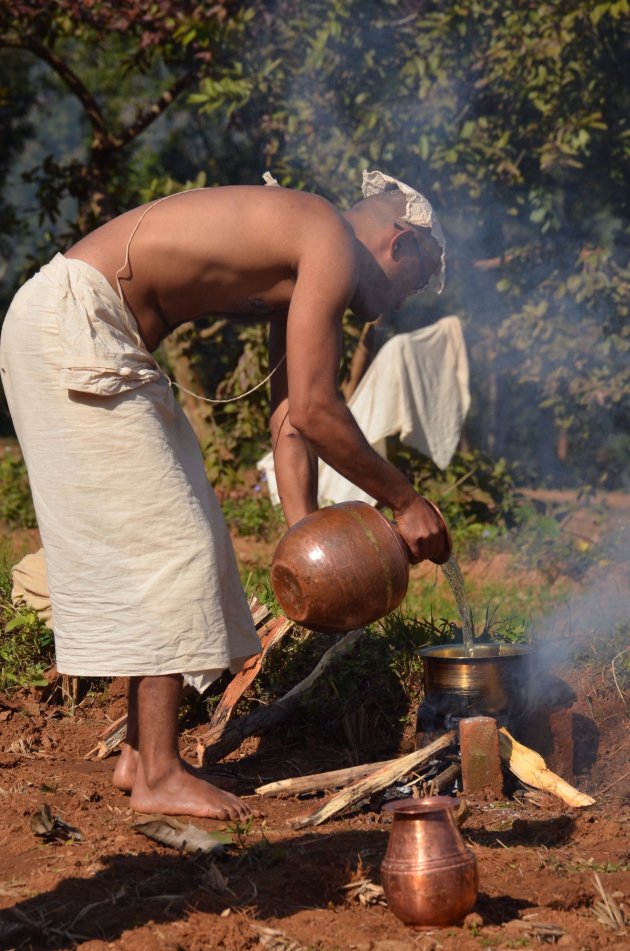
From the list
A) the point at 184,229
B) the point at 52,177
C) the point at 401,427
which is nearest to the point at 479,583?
the point at 401,427

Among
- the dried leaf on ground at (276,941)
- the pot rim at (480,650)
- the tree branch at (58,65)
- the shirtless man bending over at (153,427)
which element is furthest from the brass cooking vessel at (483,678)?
the tree branch at (58,65)

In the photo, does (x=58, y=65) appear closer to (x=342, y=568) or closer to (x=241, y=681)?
(x=241, y=681)

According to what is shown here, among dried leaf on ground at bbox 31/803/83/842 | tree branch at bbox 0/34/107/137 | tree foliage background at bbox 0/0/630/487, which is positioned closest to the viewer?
dried leaf on ground at bbox 31/803/83/842

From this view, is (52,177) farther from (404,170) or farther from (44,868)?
(44,868)

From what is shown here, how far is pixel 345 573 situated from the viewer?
324 cm

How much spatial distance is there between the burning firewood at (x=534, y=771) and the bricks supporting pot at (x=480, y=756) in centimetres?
8

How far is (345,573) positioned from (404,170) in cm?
597

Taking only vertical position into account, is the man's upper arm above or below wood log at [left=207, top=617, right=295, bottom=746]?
above

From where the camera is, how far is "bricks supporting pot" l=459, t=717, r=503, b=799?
146 inches

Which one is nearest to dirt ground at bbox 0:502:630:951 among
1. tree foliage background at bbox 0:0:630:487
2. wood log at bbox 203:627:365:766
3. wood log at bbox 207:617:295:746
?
wood log at bbox 203:627:365:766

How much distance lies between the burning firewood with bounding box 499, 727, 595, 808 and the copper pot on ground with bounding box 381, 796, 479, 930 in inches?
46.8

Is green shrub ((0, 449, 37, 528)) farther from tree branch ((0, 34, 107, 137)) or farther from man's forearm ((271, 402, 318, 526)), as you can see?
man's forearm ((271, 402, 318, 526))

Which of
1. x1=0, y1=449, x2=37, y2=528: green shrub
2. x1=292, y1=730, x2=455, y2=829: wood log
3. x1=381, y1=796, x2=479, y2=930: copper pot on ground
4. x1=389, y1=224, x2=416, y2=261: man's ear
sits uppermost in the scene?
x1=389, y1=224, x2=416, y2=261: man's ear

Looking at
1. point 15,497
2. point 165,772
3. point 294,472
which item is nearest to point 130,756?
point 165,772
